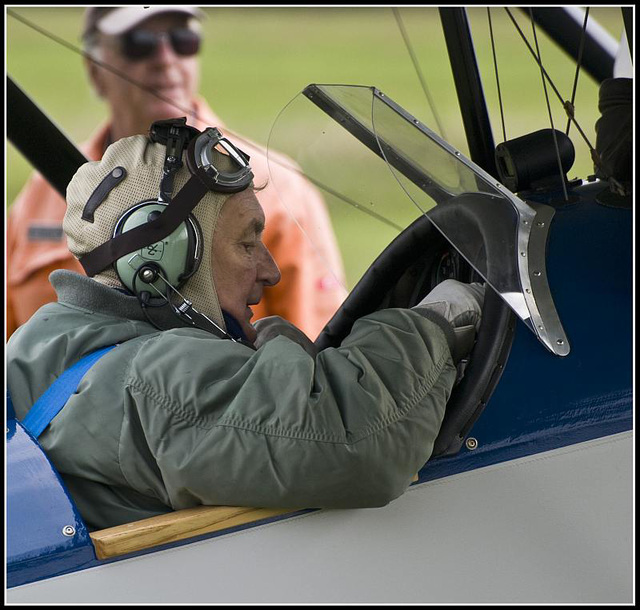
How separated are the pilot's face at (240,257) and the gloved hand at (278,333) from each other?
0.14m

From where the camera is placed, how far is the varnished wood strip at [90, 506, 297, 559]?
1.69 m

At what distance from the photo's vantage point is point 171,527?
5.61 feet

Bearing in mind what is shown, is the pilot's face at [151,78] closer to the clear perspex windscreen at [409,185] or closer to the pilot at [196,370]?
the clear perspex windscreen at [409,185]

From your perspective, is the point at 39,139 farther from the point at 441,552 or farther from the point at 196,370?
the point at 441,552

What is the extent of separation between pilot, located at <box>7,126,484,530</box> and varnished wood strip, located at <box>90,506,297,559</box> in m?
0.02

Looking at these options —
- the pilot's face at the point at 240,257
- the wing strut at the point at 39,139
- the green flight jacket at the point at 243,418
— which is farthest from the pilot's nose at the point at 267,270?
the wing strut at the point at 39,139

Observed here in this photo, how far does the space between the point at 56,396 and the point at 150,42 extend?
11.4ft

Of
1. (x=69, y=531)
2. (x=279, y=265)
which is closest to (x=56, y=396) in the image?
(x=69, y=531)

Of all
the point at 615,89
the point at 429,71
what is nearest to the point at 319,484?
the point at 615,89

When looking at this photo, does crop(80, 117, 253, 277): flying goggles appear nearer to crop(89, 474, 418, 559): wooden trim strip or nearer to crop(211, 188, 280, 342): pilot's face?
crop(211, 188, 280, 342): pilot's face

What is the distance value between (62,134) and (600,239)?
7.01ft

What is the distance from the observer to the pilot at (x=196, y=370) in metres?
1.68

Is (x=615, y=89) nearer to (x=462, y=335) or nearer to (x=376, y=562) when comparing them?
(x=462, y=335)

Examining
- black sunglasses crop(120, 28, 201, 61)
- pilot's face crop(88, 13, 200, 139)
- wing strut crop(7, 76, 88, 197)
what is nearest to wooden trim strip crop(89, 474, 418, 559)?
wing strut crop(7, 76, 88, 197)
